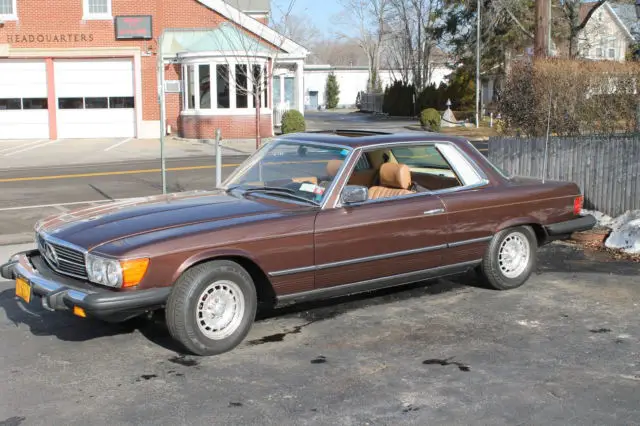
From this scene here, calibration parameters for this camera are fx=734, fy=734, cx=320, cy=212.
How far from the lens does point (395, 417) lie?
4152mm

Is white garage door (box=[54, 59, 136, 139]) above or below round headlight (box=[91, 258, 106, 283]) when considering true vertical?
above

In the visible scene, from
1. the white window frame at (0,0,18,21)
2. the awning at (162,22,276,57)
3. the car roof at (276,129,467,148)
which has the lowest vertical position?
the car roof at (276,129,467,148)

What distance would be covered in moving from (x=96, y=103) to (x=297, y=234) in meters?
25.9

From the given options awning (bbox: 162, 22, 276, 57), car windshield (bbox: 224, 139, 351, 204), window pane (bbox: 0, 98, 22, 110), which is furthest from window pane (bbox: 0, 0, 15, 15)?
car windshield (bbox: 224, 139, 351, 204)

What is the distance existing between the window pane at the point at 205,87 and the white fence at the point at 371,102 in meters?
25.3

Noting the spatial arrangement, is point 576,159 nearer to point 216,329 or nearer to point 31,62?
point 216,329

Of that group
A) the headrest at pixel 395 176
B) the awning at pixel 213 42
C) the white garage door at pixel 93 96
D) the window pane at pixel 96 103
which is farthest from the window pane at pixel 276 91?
the headrest at pixel 395 176

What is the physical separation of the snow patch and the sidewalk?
51.7 feet

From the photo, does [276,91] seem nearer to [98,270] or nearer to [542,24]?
[542,24]

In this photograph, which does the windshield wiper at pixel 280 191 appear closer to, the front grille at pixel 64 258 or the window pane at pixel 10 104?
the front grille at pixel 64 258

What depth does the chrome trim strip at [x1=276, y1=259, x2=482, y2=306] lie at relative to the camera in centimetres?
558

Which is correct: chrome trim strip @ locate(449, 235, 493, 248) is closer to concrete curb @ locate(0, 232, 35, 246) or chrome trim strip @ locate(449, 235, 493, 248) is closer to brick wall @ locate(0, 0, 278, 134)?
concrete curb @ locate(0, 232, 35, 246)

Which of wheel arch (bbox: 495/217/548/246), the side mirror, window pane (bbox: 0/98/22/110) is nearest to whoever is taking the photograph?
the side mirror

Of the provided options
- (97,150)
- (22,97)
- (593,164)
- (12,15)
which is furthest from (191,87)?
(593,164)
